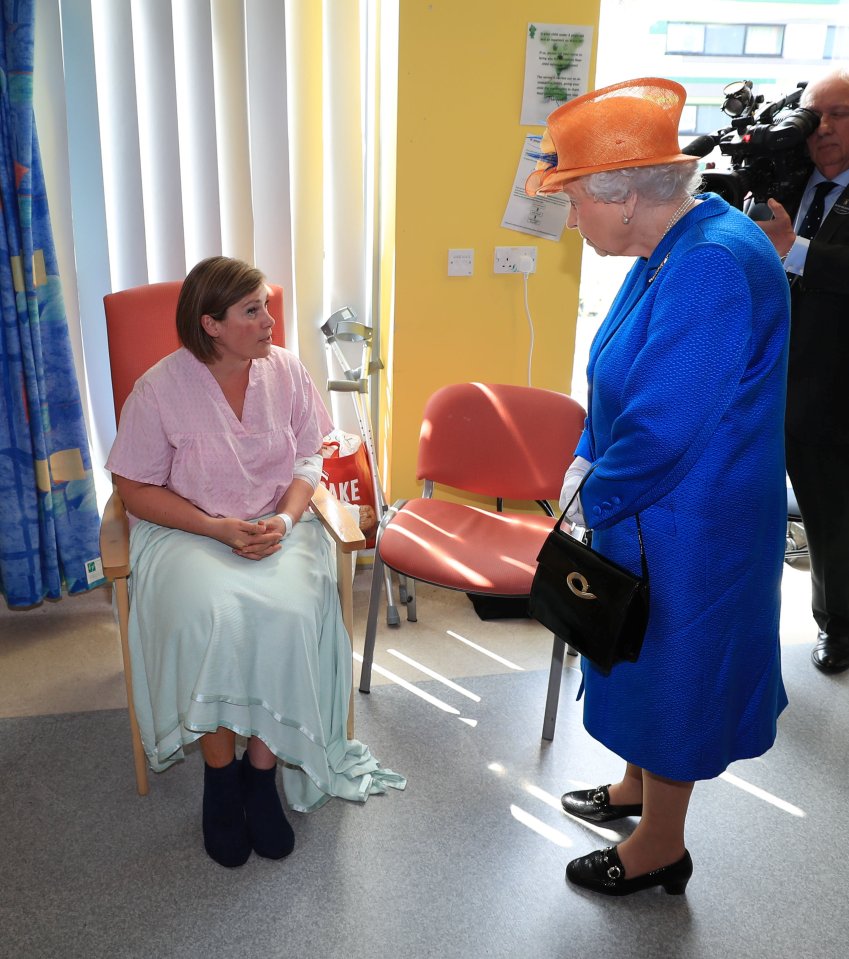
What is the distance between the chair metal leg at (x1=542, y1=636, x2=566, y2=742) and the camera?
Answer: 2180 mm

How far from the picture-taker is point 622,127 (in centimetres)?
137

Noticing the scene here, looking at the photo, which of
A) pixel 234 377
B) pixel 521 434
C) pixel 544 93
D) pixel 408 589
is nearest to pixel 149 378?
pixel 234 377

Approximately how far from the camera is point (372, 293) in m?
2.94

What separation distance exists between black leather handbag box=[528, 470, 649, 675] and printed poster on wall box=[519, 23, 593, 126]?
5.38 ft

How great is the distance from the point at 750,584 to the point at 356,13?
208cm

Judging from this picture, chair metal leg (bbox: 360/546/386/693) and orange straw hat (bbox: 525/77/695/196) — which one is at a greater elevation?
orange straw hat (bbox: 525/77/695/196)

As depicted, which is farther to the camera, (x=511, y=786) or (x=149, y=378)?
(x=511, y=786)

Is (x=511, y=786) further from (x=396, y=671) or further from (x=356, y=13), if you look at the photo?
(x=356, y=13)

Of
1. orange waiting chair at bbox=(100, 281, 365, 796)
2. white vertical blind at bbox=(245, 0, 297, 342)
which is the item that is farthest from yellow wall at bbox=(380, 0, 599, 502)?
orange waiting chair at bbox=(100, 281, 365, 796)

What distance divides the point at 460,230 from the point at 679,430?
64.7 inches

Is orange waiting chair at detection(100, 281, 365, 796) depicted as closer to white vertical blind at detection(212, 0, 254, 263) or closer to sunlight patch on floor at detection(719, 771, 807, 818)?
white vertical blind at detection(212, 0, 254, 263)

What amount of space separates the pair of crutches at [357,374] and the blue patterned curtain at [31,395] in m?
0.78

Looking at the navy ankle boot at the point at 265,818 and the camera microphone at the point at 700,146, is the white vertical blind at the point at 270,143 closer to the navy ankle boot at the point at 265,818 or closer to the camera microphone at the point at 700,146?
the camera microphone at the point at 700,146

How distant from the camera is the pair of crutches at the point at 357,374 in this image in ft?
8.78
